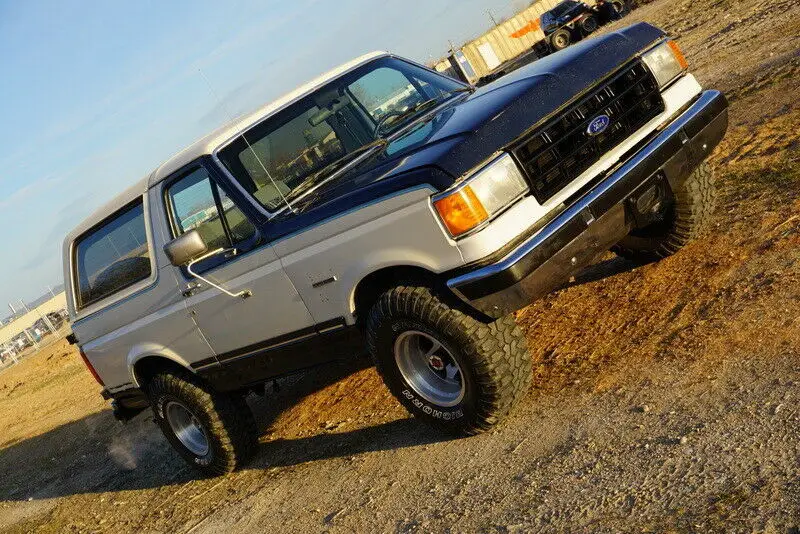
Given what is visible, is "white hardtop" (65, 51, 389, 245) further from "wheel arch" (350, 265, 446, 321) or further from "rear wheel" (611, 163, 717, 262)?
"rear wheel" (611, 163, 717, 262)

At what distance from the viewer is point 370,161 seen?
178 inches

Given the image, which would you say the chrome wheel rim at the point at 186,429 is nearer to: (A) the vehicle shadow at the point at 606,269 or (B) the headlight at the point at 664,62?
(A) the vehicle shadow at the point at 606,269

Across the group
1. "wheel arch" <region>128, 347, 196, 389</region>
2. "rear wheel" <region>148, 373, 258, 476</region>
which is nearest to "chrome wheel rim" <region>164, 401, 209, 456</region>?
"rear wheel" <region>148, 373, 258, 476</region>

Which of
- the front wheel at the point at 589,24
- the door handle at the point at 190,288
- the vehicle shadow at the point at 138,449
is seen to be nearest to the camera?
the door handle at the point at 190,288

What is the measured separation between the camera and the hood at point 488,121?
383cm

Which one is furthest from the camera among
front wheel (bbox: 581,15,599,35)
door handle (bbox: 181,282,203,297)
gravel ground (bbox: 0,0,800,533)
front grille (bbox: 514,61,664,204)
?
front wheel (bbox: 581,15,599,35)

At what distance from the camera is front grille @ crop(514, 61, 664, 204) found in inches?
157

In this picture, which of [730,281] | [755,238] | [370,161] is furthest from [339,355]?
[755,238]

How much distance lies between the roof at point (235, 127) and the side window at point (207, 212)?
0.12m

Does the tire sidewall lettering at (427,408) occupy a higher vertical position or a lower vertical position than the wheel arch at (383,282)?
lower

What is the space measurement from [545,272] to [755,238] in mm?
2135

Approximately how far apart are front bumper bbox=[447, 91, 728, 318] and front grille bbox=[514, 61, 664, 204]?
0.46ft

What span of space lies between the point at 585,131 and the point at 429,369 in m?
1.60

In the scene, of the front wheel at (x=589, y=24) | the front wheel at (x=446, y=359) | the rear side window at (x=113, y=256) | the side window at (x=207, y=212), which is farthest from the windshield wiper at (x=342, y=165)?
the front wheel at (x=589, y=24)
